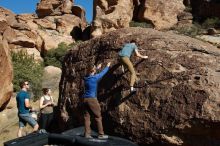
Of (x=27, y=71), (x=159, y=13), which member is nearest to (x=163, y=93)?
(x=27, y=71)

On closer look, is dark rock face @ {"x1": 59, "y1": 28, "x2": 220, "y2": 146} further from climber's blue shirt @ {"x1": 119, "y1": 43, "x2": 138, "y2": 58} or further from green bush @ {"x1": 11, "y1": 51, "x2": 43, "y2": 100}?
green bush @ {"x1": 11, "y1": 51, "x2": 43, "y2": 100}

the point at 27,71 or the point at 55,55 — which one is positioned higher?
the point at 55,55

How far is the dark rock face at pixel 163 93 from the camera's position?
9.20 meters

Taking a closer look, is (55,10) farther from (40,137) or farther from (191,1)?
(40,137)

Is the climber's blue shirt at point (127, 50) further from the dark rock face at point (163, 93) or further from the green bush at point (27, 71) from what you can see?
the green bush at point (27, 71)

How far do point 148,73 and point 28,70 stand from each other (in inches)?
984

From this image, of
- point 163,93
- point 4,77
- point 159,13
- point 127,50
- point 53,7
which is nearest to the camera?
point 163,93

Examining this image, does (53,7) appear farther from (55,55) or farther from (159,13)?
(159,13)

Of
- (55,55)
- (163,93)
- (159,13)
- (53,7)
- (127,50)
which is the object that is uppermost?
(53,7)

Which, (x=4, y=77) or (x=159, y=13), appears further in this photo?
(x=159, y=13)

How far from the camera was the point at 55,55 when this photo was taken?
1644 inches

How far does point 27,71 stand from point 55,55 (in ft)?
26.7

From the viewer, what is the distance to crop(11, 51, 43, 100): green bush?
99.1ft

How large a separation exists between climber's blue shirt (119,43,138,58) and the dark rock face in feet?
1.05
